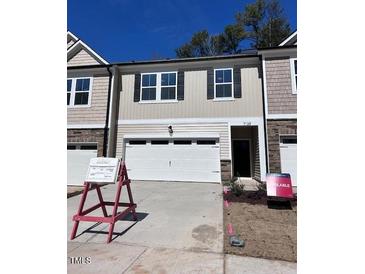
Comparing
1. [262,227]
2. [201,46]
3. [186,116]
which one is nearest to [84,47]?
[186,116]

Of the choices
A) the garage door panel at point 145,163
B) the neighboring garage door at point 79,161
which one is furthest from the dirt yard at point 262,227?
the neighboring garage door at point 79,161

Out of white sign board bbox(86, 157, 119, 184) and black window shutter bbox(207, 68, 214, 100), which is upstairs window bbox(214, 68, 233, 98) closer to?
black window shutter bbox(207, 68, 214, 100)

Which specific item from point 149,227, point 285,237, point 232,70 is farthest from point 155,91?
point 285,237

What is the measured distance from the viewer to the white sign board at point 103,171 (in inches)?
190

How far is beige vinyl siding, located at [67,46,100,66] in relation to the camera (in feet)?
43.6

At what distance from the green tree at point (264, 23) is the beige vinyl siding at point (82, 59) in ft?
57.2

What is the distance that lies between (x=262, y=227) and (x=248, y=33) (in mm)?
24844

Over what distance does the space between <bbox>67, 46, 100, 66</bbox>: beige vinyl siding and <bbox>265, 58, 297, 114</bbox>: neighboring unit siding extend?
9.02m

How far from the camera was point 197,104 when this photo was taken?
11.7 m

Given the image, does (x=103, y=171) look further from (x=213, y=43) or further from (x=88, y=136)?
(x=213, y=43)

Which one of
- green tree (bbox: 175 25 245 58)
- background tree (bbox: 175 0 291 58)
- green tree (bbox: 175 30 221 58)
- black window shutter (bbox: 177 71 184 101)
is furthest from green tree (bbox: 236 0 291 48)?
black window shutter (bbox: 177 71 184 101)
